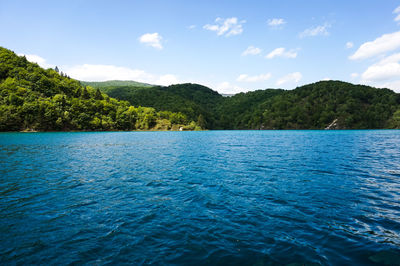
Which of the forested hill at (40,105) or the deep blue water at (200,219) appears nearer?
the deep blue water at (200,219)

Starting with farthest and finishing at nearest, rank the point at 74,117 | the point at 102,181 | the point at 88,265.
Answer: the point at 74,117
the point at 102,181
the point at 88,265

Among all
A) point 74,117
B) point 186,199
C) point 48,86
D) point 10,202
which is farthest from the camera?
point 48,86

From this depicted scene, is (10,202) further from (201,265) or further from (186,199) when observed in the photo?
(201,265)

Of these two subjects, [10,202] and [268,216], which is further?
[10,202]

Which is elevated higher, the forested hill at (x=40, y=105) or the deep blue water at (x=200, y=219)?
the forested hill at (x=40, y=105)

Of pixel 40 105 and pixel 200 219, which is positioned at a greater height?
pixel 40 105

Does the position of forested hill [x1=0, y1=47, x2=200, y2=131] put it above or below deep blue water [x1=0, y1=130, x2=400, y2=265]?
above

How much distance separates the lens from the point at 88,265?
703cm

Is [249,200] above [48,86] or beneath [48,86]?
beneath

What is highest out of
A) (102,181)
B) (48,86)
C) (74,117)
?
(48,86)

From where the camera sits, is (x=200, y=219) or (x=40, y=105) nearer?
(x=200, y=219)

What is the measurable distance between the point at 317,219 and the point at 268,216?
2.40 m

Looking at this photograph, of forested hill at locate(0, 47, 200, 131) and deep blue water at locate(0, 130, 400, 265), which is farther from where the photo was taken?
forested hill at locate(0, 47, 200, 131)

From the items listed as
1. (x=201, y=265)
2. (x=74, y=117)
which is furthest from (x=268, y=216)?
(x=74, y=117)
